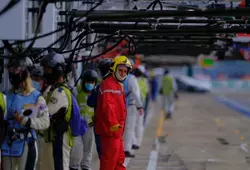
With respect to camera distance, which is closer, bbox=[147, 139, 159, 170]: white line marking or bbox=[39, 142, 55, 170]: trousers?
bbox=[39, 142, 55, 170]: trousers

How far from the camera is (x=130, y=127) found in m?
15.8

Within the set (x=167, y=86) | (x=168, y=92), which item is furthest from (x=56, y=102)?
(x=168, y=92)

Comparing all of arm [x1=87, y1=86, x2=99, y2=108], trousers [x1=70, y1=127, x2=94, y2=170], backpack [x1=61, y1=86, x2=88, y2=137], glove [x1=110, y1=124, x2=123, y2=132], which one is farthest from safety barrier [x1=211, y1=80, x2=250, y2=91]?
backpack [x1=61, y1=86, x2=88, y2=137]

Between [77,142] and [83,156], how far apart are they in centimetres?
90

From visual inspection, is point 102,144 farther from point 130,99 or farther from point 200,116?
point 200,116

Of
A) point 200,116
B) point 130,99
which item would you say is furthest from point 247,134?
point 200,116

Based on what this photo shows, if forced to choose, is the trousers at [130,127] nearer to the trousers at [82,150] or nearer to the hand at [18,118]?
the trousers at [82,150]

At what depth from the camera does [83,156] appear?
12320mm

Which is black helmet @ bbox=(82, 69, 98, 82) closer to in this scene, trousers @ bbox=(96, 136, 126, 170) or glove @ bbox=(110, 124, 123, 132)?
trousers @ bbox=(96, 136, 126, 170)

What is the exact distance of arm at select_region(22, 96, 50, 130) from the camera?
840 cm

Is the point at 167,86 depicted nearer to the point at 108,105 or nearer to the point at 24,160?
the point at 108,105

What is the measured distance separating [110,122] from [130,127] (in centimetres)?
555

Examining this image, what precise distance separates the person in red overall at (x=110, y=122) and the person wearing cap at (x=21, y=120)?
6.02ft

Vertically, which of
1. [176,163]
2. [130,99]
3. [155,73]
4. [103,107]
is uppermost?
[103,107]
